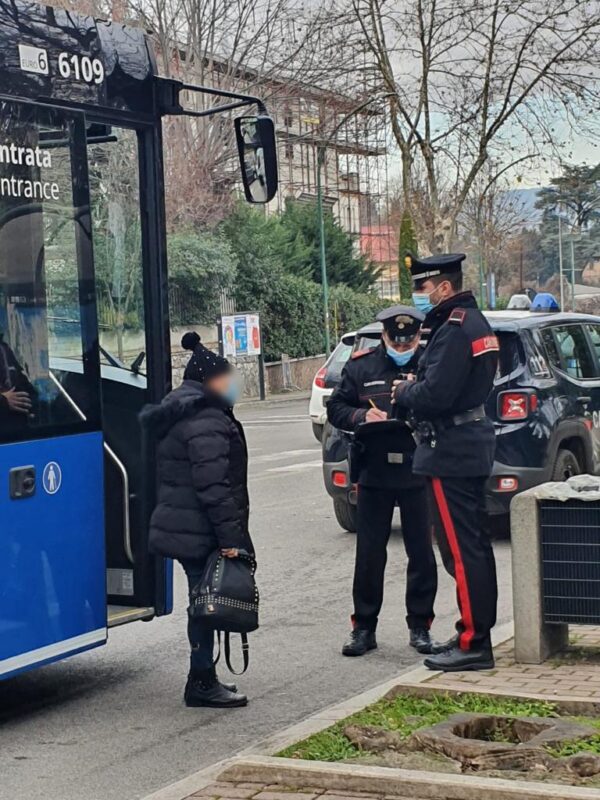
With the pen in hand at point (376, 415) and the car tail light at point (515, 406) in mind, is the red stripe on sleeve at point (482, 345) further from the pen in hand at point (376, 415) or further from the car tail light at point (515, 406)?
the car tail light at point (515, 406)

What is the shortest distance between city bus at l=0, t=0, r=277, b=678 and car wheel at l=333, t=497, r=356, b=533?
512cm

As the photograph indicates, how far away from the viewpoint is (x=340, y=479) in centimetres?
1184

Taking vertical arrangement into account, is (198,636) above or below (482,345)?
below

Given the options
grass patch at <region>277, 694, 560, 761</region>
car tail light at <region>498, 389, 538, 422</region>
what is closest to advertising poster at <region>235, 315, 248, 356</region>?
car tail light at <region>498, 389, 538, 422</region>

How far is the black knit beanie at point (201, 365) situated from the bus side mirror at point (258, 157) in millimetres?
1124

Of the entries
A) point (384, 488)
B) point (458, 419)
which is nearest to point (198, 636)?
point (384, 488)

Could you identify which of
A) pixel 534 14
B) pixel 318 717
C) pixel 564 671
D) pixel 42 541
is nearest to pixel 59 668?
pixel 42 541

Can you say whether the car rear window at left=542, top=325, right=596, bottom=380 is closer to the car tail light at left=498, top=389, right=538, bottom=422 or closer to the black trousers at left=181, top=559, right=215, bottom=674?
the car tail light at left=498, top=389, right=538, bottom=422

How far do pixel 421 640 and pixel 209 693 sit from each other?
1.55 m

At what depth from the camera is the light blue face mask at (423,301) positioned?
721 centimetres

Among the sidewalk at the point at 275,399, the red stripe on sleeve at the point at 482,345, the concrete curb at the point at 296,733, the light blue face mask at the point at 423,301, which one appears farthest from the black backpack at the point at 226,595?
the sidewalk at the point at 275,399

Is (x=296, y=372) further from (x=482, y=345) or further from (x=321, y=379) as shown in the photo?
(x=482, y=345)

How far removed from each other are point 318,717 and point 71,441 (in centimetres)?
166

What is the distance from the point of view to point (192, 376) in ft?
21.8
